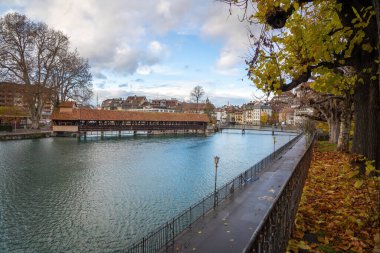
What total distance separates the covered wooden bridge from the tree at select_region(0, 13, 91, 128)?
12.4ft

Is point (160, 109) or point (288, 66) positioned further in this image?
point (160, 109)

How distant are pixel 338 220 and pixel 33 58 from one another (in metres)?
52.6

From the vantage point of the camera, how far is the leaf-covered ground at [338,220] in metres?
4.04

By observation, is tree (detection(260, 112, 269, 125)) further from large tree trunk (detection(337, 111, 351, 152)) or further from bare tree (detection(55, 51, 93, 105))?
large tree trunk (detection(337, 111, 351, 152))

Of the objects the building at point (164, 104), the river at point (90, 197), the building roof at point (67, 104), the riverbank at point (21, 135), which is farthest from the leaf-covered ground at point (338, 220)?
the building at point (164, 104)

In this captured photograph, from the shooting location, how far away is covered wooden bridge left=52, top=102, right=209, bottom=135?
52844 millimetres

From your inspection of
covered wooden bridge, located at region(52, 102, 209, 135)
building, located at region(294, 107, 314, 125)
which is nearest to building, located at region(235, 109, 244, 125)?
building, located at region(294, 107, 314, 125)

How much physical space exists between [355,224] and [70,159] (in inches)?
1093

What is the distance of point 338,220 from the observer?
16.6 feet

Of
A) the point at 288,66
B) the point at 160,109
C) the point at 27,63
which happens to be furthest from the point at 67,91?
the point at 160,109

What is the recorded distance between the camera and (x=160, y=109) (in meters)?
127

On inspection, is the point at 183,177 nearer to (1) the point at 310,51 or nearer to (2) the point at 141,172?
(2) the point at 141,172

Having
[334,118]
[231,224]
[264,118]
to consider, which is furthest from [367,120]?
[264,118]

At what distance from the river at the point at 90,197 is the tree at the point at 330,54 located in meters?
8.29
